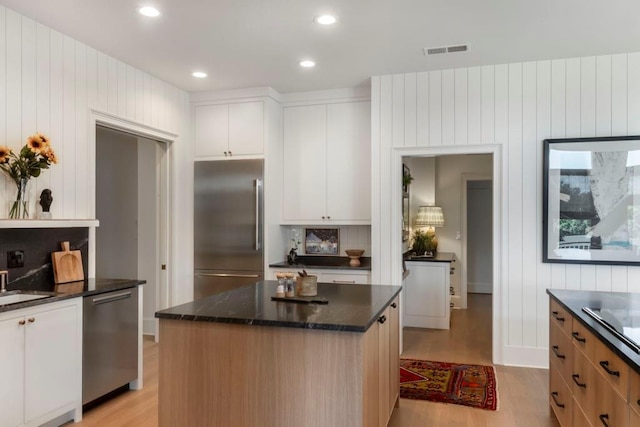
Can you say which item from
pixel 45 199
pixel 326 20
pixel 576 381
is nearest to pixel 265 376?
pixel 576 381

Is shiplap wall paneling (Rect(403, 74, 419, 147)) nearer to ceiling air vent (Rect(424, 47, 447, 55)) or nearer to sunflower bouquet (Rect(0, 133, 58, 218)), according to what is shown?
ceiling air vent (Rect(424, 47, 447, 55))

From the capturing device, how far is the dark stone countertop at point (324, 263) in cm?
475

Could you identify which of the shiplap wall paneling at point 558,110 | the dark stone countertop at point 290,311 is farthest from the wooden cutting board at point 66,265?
the shiplap wall paneling at point 558,110

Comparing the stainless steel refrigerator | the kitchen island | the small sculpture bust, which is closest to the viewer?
the kitchen island

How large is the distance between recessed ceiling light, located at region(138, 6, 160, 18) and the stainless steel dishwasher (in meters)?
1.96

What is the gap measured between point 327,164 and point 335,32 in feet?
5.81

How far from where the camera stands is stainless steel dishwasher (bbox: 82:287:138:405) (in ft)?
10.3

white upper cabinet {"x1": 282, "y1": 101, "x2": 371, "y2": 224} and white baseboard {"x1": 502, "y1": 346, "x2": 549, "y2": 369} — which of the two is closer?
white baseboard {"x1": 502, "y1": 346, "x2": 549, "y2": 369}

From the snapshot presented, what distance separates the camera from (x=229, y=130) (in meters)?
4.99

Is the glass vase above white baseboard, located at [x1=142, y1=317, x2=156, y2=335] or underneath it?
above

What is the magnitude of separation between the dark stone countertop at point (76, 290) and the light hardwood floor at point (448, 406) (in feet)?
2.75

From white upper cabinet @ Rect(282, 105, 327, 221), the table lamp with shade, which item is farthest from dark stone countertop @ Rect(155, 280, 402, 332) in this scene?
the table lamp with shade

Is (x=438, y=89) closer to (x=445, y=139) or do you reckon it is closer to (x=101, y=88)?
(x=445, y=139)

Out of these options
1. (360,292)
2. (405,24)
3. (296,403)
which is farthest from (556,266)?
(296,403)
